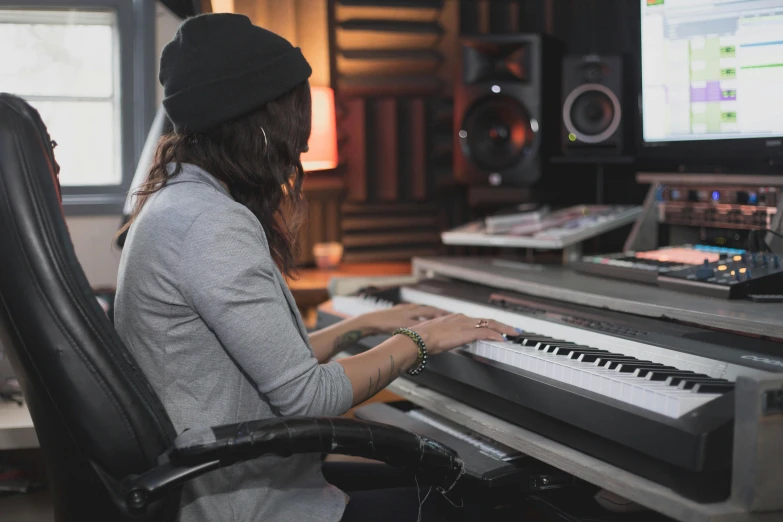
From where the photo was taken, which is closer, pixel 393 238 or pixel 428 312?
pixel 428 312

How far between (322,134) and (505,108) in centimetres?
78

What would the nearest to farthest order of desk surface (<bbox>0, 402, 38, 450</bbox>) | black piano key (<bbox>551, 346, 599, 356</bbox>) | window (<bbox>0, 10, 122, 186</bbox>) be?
black piano key (<bbox>551, 346, 599, 356</bbox>) → desk surface (<bbox>0, 402, 38, 450</bbox>) → window (<bbox>0, 10, 122, 186</bbox>)

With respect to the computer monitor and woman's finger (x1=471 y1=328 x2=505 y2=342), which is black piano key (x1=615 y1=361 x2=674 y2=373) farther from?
the computer monitor

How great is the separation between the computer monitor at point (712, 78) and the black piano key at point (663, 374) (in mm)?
795

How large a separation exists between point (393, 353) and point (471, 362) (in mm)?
185

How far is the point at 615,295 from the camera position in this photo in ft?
5.36

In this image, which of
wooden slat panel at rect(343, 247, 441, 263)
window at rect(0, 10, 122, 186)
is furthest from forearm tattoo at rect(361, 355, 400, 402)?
window at rect(0, 10, 122, 186)

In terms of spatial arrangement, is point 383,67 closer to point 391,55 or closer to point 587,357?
point 391,55

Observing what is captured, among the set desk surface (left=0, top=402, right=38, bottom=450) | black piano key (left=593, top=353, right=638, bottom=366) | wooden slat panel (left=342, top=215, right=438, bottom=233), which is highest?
wooden slat panel (left=342, top=215, right=438, bottom=233)

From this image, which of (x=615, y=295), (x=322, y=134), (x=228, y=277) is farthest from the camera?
(x=322, y=134)

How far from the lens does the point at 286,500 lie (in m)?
1.29

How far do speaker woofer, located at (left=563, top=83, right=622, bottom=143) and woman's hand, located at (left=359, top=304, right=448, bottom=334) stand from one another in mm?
957

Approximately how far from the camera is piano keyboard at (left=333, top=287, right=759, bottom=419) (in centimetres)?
114

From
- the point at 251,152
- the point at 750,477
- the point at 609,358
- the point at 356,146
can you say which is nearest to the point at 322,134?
the point at 356,146
